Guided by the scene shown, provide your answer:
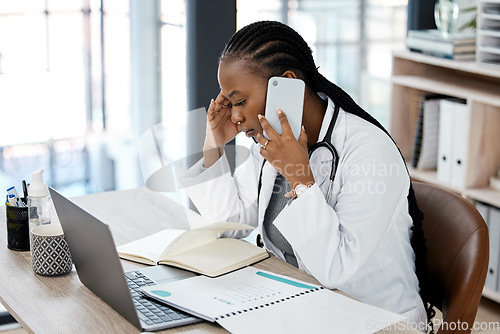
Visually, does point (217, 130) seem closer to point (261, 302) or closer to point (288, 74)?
point (288, 74)

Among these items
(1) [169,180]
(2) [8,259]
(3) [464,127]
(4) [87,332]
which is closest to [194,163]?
(1) [169,180]

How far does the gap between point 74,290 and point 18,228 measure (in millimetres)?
288

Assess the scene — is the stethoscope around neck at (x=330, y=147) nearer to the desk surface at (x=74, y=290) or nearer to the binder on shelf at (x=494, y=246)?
the desk surface at (x=74, y=290)

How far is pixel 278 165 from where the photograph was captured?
150cm

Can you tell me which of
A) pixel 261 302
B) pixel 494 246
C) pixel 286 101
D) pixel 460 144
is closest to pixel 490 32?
pixel 460 144

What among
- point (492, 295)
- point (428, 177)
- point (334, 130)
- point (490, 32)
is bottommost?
point (492, 295)

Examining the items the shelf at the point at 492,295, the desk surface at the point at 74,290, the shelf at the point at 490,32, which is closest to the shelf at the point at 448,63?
the shelf at the point at 490,32

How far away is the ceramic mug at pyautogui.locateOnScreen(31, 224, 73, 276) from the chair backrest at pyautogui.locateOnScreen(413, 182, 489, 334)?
2.66 feet

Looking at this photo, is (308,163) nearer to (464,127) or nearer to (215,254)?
(215,254)

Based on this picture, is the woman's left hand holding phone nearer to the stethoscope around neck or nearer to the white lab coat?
the white lab coat

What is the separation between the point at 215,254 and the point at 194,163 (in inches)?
13.5

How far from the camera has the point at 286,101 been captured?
152 centimetres

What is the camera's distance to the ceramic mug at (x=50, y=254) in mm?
1450

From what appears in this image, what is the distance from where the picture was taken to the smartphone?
4.96ft
